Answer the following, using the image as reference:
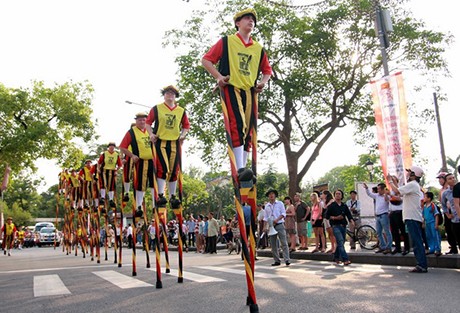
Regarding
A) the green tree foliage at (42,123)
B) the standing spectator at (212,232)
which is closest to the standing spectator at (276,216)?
the standing spectator at (212,232)

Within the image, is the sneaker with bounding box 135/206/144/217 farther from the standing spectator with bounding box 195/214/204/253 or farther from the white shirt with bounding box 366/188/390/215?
the standing spectator with bounding box 195/214/204/253

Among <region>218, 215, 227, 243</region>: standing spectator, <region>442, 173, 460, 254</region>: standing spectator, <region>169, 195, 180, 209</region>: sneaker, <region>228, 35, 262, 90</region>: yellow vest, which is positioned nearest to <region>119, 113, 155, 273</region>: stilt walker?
<region>169, 195, 180, 209</region>: sneaker

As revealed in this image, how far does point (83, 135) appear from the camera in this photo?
3206cm

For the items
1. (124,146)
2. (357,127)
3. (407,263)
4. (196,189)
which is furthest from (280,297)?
(196,189)

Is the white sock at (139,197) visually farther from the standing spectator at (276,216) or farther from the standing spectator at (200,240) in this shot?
the standing spectator at (200,240)

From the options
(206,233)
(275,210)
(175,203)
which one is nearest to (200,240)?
(206,233)

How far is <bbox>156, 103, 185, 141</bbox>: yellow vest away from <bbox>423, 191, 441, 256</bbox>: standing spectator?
21.8 ft

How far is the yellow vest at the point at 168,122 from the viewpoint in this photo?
7730 millimetres

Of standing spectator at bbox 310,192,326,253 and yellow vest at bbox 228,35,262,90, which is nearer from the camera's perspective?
yellow vest at bbox 228,35,262,90

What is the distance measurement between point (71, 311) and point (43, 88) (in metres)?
28.6

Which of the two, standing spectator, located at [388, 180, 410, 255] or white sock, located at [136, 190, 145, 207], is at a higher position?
white sock, located at [136, 190, 145, 207]

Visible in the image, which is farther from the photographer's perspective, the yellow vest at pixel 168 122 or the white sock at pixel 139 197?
the white sock at pixel 139 197

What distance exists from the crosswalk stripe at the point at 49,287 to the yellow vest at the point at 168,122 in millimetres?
2766

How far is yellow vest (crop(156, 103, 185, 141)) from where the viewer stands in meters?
7.73
